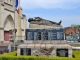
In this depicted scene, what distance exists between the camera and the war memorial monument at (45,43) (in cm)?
1270

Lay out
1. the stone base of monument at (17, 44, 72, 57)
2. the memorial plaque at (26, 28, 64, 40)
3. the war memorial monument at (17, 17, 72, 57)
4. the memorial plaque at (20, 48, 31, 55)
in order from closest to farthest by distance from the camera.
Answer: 1. the stone base of monument at (17, 44, 72, 57)
2. the war memorial monument at (17, 17, 72, 57)
3. the memorial plaque at (20, 48, 31, 55)
4. the memorial plaque at (26, 28, 64, 40)

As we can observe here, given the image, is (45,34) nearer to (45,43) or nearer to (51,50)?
(45,43)

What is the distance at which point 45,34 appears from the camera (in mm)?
14688

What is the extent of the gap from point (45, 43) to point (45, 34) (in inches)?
33.0

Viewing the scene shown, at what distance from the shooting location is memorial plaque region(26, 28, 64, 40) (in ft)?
46.8

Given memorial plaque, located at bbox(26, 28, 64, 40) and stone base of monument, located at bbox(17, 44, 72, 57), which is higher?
memorial plaque, located at bbox(26, 28, 64, 40)

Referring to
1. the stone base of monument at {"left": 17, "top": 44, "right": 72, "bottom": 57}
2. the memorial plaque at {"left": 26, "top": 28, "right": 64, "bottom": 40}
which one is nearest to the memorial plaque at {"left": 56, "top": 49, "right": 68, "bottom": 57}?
the stone base of monument at {"left": 17, "top": 44, "right": 72, "bottom": 57}

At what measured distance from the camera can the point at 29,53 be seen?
1310 cm

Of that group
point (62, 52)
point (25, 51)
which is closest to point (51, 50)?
point (62, 52)

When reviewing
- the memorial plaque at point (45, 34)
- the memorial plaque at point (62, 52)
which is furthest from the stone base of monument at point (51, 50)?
the memorial plaque at point (45, 34)

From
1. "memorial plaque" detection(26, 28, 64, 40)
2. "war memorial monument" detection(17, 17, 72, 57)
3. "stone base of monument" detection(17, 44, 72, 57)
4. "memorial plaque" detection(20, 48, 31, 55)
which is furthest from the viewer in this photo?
"memorial plaque" detection(26, 28, 64, 40)

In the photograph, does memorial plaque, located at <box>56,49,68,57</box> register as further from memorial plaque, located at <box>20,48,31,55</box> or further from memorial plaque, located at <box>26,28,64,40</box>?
memorial plaque, located at <box>20,48,31,55</box>

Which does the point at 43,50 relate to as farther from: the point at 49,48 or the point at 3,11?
the point at 3,11

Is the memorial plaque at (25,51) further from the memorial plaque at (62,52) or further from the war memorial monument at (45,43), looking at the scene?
the memorial plaque at (62,52)
